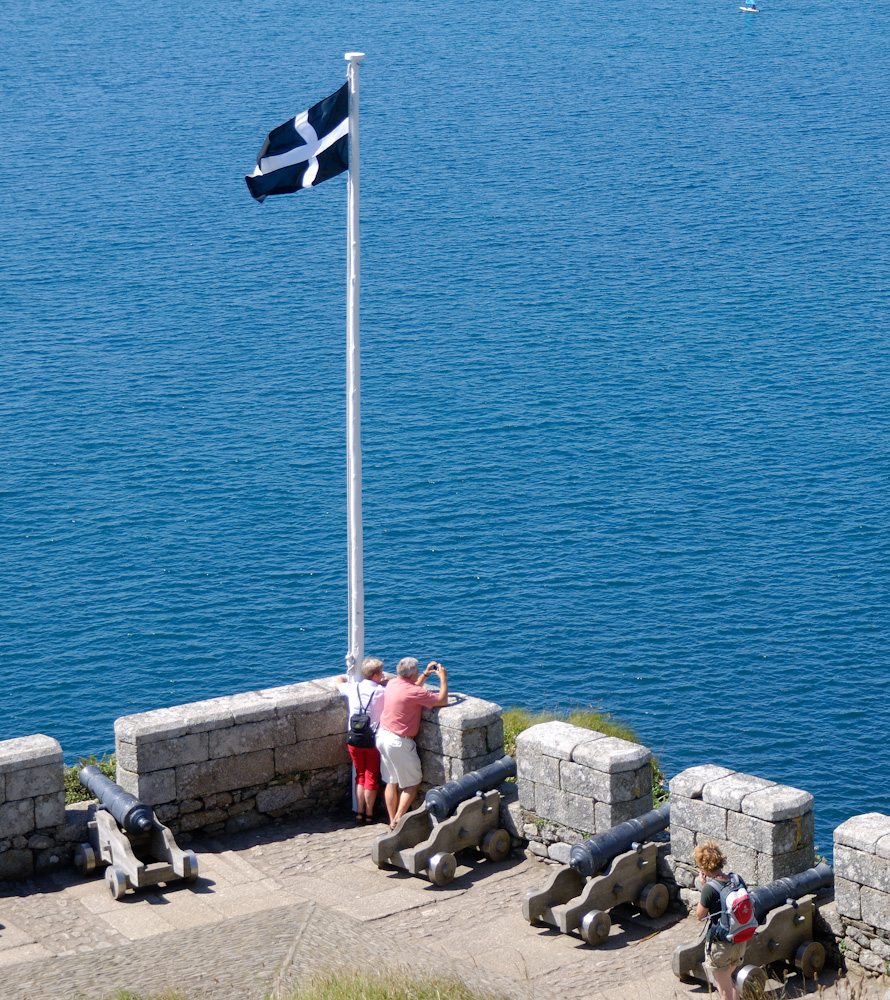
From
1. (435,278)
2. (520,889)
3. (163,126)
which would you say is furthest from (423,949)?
(163,126)

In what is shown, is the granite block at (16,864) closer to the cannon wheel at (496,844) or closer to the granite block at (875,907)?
the cannon wheel at (496,844)

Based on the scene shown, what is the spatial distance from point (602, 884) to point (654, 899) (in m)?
0.51

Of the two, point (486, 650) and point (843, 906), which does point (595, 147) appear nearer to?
point (486, 650)


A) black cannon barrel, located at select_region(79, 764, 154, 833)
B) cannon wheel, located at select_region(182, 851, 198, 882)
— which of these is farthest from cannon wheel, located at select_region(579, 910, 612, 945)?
black cannon barrel, located at select_region(79, 764, 154, 833)

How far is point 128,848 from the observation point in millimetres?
11672

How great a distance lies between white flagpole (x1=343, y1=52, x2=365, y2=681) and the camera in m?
13.9

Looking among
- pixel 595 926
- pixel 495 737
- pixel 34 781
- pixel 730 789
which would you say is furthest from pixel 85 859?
pixel 730 789

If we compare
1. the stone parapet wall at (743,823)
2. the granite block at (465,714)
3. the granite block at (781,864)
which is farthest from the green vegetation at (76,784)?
the granite block at (781,864)

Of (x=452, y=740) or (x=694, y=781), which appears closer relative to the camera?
(x=694, y=781)

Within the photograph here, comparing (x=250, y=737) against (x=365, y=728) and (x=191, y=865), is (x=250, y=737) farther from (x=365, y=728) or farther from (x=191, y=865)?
(x=191, y=865)

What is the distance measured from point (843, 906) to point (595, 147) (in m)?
61.9

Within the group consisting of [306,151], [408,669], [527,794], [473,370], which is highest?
[306,151]

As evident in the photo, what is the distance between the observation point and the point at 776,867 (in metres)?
10.8

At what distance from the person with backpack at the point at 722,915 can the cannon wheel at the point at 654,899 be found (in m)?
1.35
